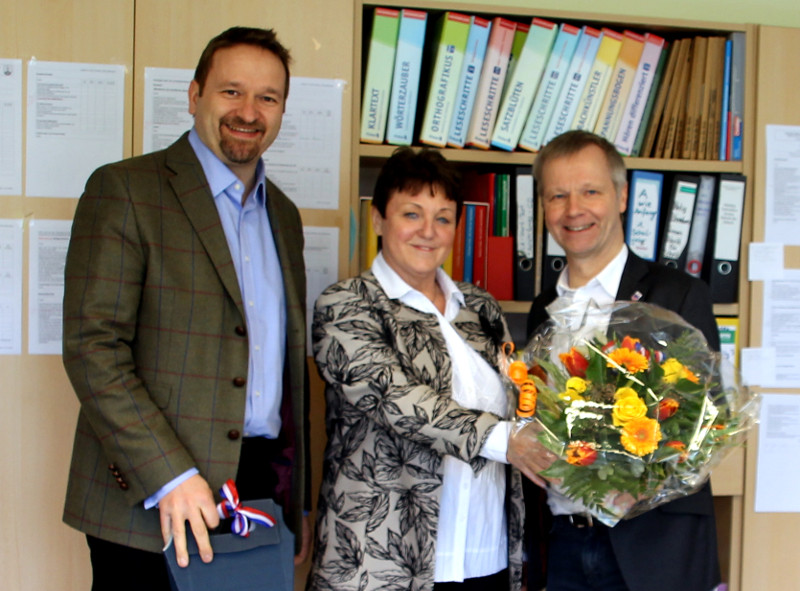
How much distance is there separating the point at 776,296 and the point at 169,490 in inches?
74.4

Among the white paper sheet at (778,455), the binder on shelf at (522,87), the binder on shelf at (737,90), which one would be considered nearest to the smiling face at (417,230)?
the binder on shelf at (522,87)

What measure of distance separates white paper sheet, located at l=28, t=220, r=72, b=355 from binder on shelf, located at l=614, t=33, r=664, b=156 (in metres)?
1.67

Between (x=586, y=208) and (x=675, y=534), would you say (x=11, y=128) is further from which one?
(x=675, y=534)

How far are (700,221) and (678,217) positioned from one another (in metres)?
0.08

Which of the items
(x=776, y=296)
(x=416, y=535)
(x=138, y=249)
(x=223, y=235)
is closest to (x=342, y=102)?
(x=223, y=235)

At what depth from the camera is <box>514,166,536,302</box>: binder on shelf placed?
225cm

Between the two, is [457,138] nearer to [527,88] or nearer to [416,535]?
[527,88]

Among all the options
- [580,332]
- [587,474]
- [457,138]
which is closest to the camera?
[587,474]

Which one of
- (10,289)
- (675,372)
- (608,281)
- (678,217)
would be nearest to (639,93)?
(678,217)

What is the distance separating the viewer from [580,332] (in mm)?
1442

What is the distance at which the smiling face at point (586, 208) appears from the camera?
5.91ft

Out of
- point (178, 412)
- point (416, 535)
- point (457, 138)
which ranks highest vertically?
point (457, 138)

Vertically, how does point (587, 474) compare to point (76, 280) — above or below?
below

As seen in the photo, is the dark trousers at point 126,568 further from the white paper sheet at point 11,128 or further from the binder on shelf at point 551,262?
the binder on shelf at point 551,262
